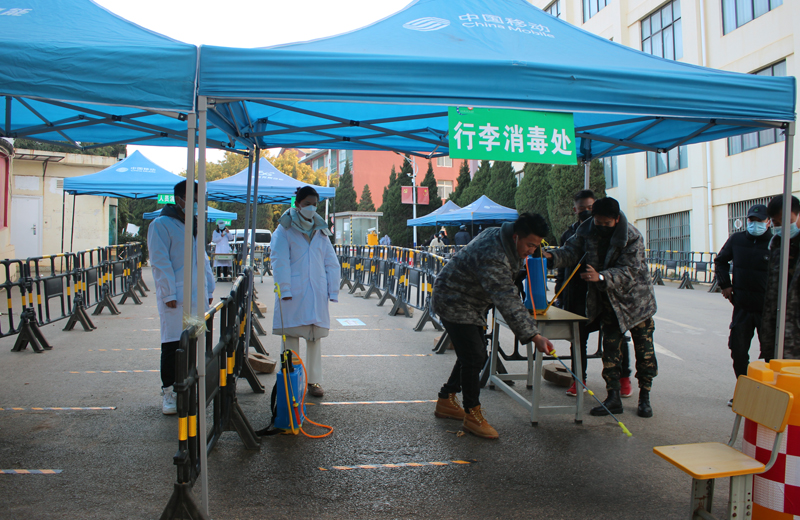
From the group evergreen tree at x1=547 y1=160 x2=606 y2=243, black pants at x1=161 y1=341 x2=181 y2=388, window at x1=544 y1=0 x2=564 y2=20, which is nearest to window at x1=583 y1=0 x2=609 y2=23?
window at x1=544 y1=0 x2=564 y2=20

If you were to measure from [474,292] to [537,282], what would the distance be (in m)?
0.71

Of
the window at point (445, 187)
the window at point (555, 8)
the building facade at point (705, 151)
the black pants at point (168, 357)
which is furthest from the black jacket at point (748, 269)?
the window at point (445, 187)

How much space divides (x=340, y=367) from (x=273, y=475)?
3060 mm

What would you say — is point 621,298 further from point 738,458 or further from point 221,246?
point 221,246

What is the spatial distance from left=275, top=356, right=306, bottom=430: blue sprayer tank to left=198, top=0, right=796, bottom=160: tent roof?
203 cm

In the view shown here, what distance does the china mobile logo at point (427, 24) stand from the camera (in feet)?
13.6

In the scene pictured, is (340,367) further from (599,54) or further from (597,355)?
(599,54)

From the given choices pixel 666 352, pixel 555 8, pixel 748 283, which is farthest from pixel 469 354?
pixel 555 8

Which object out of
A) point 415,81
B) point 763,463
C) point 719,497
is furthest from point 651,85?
point 719,497

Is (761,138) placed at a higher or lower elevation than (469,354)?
higher

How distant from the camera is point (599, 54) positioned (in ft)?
13.7

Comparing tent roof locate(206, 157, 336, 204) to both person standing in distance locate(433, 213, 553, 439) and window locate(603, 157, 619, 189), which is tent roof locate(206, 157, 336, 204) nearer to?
person standing in distance locate(433, 213, 553, 439)

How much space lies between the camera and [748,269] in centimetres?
496

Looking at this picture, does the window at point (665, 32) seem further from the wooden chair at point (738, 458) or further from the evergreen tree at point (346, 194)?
the evergreen tree at point (346, 194)
